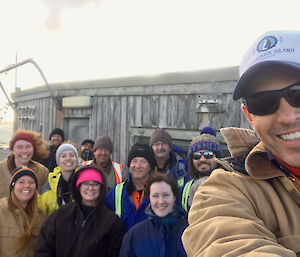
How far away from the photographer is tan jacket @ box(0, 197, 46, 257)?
100 inches

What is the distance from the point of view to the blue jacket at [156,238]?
7.29 ft

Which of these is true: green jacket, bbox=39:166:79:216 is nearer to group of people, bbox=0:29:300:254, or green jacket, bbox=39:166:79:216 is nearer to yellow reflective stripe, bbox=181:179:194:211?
group of people, bbox=0:29:300:254

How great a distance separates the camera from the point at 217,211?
2.89 ft

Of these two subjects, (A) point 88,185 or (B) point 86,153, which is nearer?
(A) point 88,185

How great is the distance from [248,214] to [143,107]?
4035 millimetres

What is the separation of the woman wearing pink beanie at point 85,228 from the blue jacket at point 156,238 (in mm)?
270

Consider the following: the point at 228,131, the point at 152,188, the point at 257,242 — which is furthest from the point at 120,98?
the point at 257,242

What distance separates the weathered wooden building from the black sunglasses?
2.91 m

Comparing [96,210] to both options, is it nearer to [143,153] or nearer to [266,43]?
[143,153]

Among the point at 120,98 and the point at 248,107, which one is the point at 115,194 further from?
the point at 120,98

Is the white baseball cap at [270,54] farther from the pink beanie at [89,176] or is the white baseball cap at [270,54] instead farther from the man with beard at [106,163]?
the man with beard at [106,163]

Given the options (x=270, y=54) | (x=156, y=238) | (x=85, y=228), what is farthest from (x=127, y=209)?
(x=270, y=54)

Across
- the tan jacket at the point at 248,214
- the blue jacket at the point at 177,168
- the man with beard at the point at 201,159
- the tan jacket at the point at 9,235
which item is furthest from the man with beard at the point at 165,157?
the tan jacket at the point at 248,214

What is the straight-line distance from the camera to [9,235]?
8.43 feet
